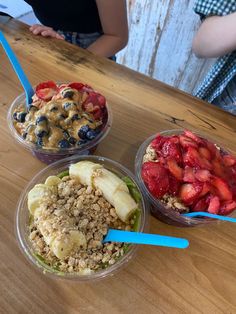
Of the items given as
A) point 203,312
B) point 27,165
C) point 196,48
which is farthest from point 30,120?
point 196,48

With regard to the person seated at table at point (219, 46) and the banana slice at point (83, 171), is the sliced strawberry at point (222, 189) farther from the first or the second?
the person seated at table at point (219, 46)

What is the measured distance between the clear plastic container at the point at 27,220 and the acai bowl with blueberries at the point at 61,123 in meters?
0.03

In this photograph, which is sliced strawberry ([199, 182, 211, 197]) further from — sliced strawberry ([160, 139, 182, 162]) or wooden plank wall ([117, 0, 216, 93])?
wooden plank wall ([117, 0, 216, 93])

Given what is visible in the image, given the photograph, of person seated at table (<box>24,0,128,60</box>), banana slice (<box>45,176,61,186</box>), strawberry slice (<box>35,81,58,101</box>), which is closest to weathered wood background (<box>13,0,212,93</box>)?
person seated at table (<box>24,0,128,60</box>)

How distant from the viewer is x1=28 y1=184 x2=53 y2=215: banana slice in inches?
22.5

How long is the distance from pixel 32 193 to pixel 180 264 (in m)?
0.33

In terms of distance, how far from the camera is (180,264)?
61 cm

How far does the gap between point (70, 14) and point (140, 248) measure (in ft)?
3.40

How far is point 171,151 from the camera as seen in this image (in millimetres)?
645

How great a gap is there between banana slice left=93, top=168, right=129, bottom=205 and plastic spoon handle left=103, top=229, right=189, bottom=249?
0.07 meters

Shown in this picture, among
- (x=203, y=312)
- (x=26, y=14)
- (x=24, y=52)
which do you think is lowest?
(x=26, y=14)

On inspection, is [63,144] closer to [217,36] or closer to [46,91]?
[46,91]

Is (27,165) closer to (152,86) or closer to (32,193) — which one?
(32,193)

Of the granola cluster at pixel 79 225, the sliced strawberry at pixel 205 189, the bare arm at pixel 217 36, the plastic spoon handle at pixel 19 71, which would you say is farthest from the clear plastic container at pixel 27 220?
the bare arm at pixel 217 36
